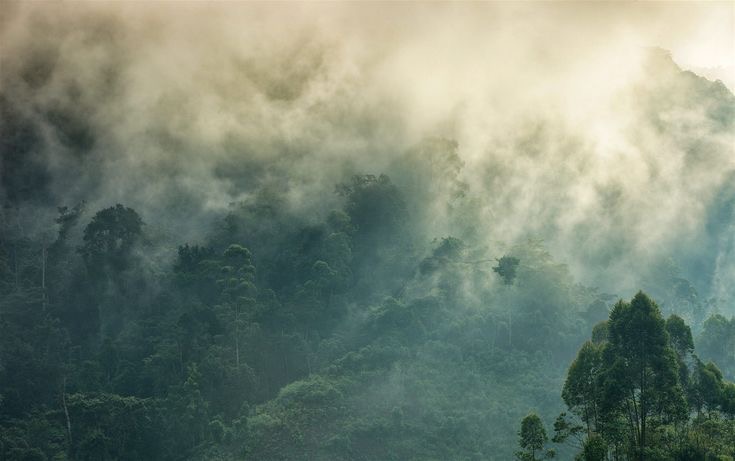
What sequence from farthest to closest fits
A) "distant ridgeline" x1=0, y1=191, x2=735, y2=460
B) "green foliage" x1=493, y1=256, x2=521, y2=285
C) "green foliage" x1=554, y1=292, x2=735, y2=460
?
"green foliage" x1=493, y1=256, x2=521, y2=285
"distant ridgeline" x1=0, y1=191, x2=735, y2=460
"green foliage" x1=554, y1=292, x2=735, y2=460

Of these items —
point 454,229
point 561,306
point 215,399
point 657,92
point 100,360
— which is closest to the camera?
point 215,399

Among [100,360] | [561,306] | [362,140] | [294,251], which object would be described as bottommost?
[100,360]

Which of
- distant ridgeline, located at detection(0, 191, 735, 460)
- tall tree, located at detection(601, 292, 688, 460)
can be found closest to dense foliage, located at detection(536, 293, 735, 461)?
tall tree, located at detection(601, 292, 688, 460)

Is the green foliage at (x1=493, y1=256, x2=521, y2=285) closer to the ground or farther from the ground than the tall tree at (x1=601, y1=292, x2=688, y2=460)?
farther from the ground

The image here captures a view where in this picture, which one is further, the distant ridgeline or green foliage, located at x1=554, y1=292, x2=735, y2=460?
the distant ridgeline

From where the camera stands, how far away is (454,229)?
118 m

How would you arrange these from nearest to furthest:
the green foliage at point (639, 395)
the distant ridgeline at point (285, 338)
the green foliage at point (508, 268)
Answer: the green foliage at point (639, 395) < the distant ridgeline at point (285, 338) < the green foliage at point (508, 268)

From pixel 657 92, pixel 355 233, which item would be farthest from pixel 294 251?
pixel 657 92

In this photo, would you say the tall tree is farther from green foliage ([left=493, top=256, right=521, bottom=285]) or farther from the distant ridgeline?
green foliage ([left=493, top=256, right=521, bottom=285])

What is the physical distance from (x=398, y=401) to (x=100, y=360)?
127 ft

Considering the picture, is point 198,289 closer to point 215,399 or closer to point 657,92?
point 215,399

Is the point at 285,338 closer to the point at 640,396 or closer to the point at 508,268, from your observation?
the point at 508,268

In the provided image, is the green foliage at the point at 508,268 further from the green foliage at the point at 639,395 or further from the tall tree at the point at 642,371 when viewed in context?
the tall tree at the point at 642,371

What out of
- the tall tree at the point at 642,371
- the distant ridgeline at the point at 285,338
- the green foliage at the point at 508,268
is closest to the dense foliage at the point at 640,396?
the tall tree at the point at 642,371
